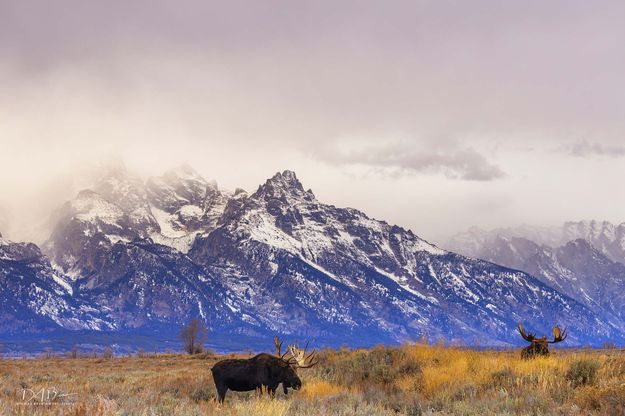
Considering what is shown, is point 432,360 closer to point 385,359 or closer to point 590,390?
point 385,359

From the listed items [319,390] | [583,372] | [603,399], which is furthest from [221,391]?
[603,399]

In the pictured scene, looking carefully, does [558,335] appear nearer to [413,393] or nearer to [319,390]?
[413,393]

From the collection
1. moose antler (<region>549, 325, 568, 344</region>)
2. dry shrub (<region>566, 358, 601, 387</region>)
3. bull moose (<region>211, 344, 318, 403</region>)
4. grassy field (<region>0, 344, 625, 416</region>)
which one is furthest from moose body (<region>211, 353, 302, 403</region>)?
moose antler (<region>549, 325, 568, 344</region>)

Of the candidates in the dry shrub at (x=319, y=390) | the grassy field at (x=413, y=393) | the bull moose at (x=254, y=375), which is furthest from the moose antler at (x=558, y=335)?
the bull moose at (x=254, y=375)

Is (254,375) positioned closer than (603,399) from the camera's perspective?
No

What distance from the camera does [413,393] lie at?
1673 cm

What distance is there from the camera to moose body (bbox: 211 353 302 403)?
18.1 m

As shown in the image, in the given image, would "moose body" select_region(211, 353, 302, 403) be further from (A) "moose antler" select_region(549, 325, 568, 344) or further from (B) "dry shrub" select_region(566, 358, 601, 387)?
(A) "moose antler" select_region(549, 325, 568, 344)

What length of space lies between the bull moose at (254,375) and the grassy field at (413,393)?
493 millimetres

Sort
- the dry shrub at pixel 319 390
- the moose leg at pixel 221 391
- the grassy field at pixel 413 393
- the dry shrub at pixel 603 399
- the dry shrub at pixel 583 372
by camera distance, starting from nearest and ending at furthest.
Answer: the dry shrub at pixel 603 399
the grassy field at pixel 413 393
the dry shrub at pixel 583 372
the moose leg at pixel 221 391
the dry shrub at pixel 319 390

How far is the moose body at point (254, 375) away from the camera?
59.5 feet

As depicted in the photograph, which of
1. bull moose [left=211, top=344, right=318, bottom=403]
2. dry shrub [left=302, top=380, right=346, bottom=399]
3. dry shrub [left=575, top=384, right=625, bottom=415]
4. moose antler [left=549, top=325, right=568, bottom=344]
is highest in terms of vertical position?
moose antler [left=549, top=325, right=568, bottom=344]

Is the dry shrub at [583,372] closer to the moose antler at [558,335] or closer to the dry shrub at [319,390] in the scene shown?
the dry shrub at [319,390]

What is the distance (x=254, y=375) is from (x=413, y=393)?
4711mm
